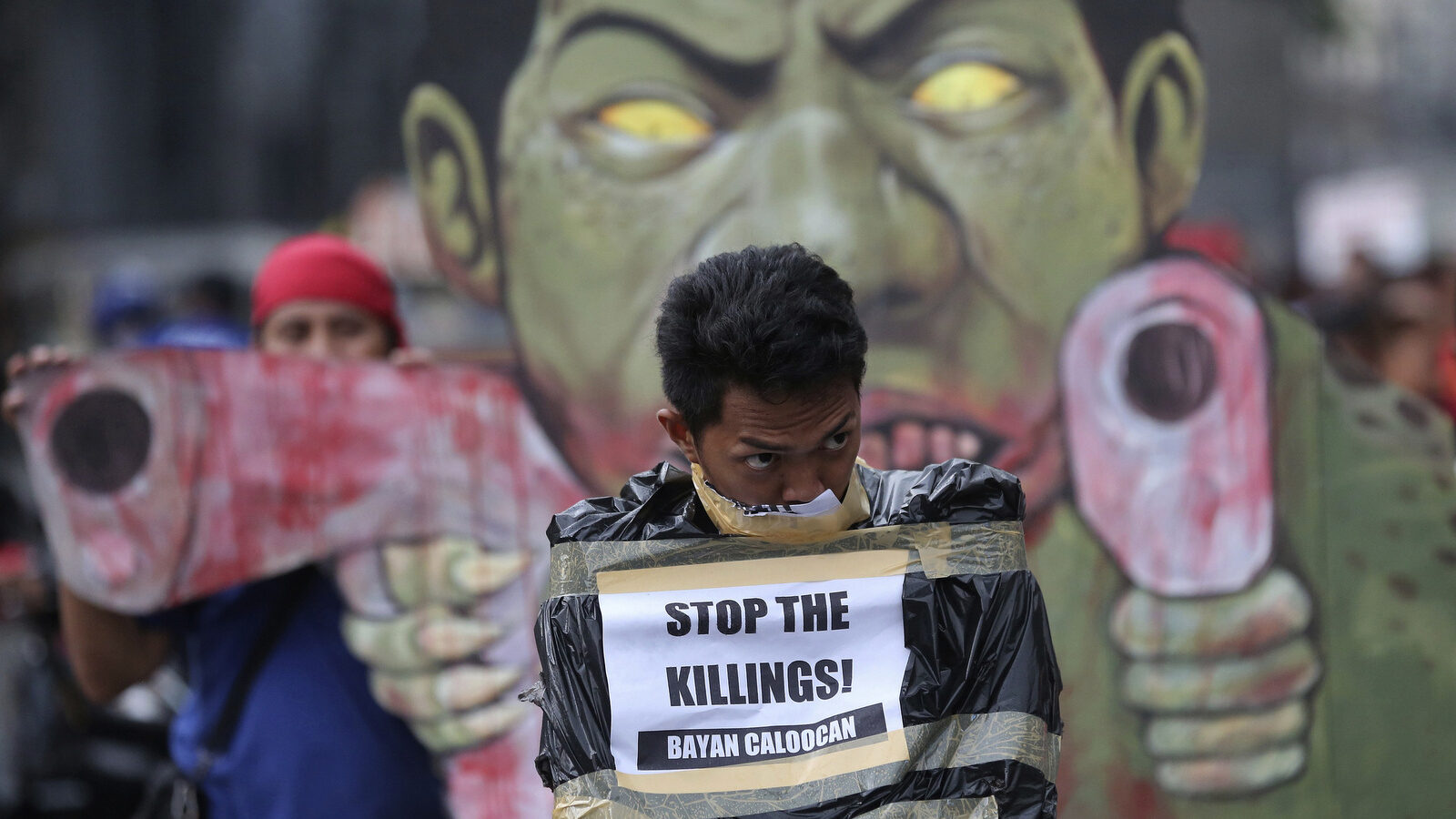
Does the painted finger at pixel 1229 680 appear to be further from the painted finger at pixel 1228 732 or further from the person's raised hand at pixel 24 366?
the person's raised hand at pixel 24 366

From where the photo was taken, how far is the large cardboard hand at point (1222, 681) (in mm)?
3312

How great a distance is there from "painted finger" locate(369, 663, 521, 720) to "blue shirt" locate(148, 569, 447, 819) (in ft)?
0.66

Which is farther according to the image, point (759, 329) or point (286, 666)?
point (286, 666)

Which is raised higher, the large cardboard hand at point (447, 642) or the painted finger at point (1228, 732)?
the large cardboard hand at point (447, 642)

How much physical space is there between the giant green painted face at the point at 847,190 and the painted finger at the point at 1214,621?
376mm

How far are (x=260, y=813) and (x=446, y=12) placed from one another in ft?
6.79

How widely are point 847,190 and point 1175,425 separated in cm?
100

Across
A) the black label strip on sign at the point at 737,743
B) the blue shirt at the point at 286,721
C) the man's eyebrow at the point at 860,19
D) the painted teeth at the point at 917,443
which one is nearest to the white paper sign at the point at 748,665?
the black label strip on sign at the point at 737,743

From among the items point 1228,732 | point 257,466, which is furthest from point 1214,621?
point 257,466

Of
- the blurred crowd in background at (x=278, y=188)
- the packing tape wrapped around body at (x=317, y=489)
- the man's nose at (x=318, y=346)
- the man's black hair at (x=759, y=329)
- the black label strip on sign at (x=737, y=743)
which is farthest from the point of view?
the blurred crowd in background at (x=278, y=188)

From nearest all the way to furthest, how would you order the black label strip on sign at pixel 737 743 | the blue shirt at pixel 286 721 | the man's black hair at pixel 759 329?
the man's black hair at pixel 759 329 → the black label strip on sign at pixel 737 743 → the blue shirt at pixel 286 721

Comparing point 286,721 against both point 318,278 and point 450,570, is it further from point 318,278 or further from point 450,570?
point 318,278

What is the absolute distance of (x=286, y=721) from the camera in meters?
2.92

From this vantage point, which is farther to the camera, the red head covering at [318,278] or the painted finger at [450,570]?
the painted finger at [450,570]
